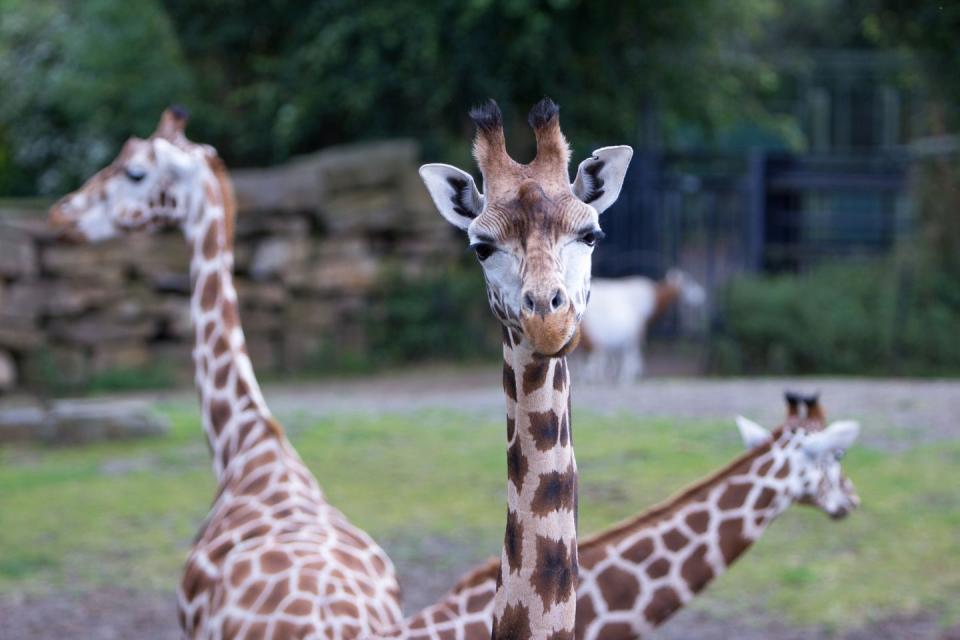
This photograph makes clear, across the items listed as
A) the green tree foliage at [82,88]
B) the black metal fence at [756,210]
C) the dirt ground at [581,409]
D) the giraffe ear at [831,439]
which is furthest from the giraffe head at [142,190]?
the green tree foliage at [82,88]

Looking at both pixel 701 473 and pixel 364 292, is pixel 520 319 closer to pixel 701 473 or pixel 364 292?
pixel 701 473

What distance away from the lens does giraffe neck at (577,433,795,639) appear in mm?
3549

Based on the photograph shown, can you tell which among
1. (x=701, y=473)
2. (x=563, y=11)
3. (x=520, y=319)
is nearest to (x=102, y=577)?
(x=701, y=473)

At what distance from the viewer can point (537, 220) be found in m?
2.65

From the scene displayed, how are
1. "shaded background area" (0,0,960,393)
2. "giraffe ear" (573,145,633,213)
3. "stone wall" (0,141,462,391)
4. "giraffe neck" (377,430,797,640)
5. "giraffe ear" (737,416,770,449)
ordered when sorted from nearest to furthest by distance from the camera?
"giraffe ear" (573,145,633,213)
"giraffe neck" (377,430,797,640)
"giraffe ear" (737,416,770,449)
"stone wall" (0,141,462,391)
"shaded background area" (0,0,960,393)

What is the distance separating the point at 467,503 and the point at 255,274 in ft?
23.4

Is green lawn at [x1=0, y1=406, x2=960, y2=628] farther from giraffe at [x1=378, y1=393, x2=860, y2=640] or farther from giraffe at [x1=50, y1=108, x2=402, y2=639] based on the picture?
giraffe at [x1=50, y1=108, x2=402, y2=639]

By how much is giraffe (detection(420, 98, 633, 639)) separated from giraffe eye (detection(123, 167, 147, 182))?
2.77 metres

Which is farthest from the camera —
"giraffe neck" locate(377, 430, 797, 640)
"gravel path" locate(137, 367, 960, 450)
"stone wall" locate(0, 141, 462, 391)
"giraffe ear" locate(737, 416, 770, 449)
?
"stone wall" locate(0, 141, 462, 391)

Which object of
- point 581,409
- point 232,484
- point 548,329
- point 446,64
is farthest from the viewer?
point 446,64

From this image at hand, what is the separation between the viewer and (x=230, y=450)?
4.67m

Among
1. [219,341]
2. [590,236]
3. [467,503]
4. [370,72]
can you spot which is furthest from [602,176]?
[370,72]

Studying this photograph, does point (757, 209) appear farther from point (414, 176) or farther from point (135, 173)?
point (135, 173)

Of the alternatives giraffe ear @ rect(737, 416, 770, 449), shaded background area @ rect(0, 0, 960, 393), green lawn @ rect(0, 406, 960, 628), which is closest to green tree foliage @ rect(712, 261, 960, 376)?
shaded background area @ rect(0, 0, 960, 393)
